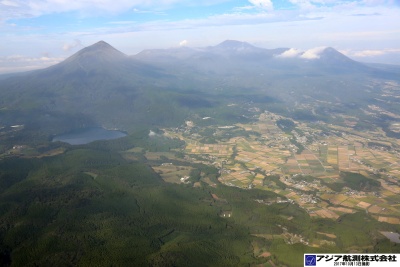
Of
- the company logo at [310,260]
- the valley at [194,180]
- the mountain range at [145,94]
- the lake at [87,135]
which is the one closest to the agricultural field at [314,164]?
the valley at [194,180]

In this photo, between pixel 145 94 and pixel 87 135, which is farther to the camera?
pixel 145 94

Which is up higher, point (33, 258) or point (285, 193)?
point (33, 258)

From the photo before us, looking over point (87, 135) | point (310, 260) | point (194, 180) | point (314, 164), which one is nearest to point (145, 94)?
point (87, 135)

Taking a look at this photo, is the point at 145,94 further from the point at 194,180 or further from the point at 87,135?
the point at 194,180

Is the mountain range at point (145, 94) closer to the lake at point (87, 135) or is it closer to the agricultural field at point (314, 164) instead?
the lake at point (87, 135)

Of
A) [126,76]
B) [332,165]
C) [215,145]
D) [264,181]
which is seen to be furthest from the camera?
[126,76]

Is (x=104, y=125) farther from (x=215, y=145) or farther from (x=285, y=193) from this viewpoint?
(x=285, y=193)

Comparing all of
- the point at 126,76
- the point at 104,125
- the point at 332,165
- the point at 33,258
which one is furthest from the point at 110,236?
the point at 126,76
